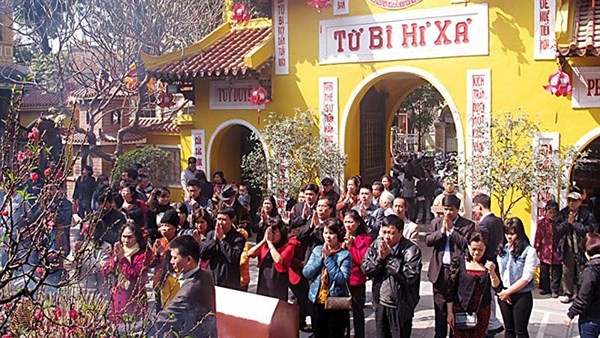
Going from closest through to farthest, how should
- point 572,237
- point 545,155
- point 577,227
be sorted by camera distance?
point 577,227, point 572,237, point 545,155

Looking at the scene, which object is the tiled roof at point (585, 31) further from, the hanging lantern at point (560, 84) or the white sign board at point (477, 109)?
the white sign board at point (477, 109)

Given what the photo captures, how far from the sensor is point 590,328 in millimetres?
5543

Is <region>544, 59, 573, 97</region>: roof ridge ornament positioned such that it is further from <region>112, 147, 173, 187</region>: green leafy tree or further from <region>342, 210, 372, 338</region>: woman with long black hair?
<region>112, 147, 173, 187</region>: green leafy tree

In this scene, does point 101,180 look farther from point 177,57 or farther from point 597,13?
point 597,13

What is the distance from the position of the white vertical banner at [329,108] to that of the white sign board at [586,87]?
410cm

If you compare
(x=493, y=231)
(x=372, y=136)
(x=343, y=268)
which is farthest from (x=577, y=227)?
(x=372, y=136)

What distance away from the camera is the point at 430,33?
10.4m

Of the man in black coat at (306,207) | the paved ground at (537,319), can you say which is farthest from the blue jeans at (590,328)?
the man in black coat at (306,207)

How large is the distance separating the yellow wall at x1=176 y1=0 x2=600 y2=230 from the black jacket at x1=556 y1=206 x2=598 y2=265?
107 cm

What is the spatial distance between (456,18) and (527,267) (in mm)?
5372

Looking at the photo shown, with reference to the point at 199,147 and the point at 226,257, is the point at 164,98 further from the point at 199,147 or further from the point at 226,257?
the point at 226,257

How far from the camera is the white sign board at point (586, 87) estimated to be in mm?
8961

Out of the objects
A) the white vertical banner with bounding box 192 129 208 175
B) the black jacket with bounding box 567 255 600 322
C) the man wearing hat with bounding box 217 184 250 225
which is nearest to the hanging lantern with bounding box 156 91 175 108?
the white vertical banner with bounding box 192 129 208 175

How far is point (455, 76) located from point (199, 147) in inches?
221
